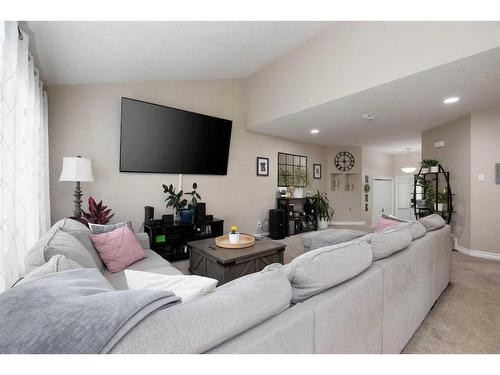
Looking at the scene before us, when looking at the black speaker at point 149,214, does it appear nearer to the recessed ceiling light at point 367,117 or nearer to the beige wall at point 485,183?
the recessed ceiling light at point 367,117

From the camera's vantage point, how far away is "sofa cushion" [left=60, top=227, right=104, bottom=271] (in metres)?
1.76

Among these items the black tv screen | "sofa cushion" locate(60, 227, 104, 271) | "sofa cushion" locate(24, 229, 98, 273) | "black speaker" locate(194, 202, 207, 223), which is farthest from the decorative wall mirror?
"sofa cushion" locate(24, 229, 98, 273)

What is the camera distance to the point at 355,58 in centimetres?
284

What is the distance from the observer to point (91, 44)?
2.34m

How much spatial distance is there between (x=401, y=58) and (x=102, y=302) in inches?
126

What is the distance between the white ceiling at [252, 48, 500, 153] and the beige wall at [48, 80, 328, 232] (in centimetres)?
77

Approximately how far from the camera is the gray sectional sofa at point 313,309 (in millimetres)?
610

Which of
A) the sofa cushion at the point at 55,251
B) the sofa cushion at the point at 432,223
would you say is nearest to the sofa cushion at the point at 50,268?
the sofa cushion at the point at 55,251

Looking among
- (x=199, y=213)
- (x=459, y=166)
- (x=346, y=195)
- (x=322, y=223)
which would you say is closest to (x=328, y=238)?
(x=199, y=213)

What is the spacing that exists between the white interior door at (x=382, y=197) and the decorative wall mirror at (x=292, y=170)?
285 centimetres

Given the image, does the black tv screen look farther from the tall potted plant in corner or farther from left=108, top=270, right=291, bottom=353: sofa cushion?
left=108, top=270, right=291, bottom=353: sofa cushion

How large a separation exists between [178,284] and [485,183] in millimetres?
4941
